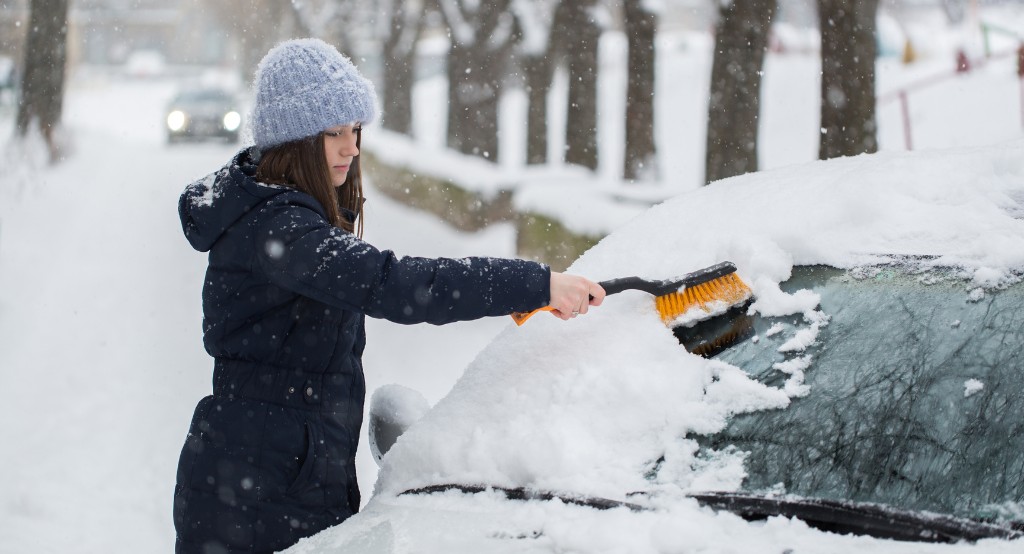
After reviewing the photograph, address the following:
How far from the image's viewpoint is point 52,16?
17906 millimetres

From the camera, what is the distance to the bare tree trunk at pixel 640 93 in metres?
12.0

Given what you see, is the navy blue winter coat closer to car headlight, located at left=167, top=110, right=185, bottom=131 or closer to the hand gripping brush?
the hand gripping brush

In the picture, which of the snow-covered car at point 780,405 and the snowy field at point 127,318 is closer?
the snow-covered car at point 780,405

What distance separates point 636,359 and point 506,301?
30 centimetres

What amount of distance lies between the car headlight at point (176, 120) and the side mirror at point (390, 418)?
24.1 m

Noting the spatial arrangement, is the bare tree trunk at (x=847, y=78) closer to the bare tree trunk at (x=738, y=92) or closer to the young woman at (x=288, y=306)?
the bare tree trunk at (x=738, y=92)

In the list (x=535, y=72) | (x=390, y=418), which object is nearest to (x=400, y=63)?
(x=535, y=72)

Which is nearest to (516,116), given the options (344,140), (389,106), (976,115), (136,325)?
(389,106)

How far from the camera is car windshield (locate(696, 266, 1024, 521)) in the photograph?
204cm

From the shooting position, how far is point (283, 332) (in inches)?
99.9

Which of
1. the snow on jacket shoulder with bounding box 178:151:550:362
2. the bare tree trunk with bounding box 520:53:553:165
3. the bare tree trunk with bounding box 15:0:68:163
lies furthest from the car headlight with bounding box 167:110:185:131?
the snow on jacket shoulder with bounding box 178:151:550:362

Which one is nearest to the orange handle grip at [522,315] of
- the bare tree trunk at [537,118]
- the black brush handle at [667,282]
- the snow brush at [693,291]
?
the snow brush at [693,291]

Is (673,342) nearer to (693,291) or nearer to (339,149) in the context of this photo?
(693,291)

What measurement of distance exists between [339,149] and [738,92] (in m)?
7.50
